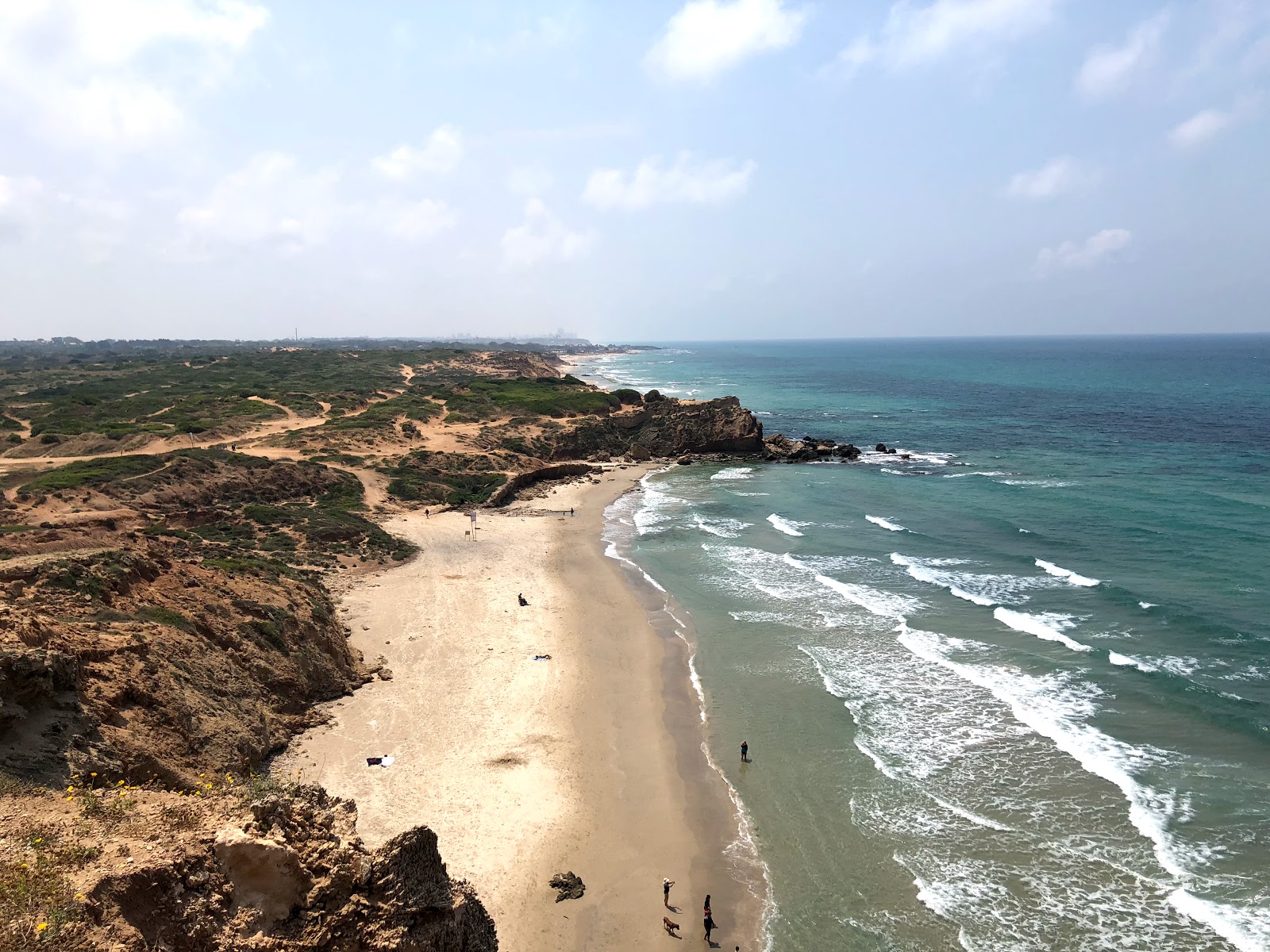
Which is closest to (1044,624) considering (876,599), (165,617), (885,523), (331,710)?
(876,599)

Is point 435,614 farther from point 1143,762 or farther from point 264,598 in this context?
point 1143,762

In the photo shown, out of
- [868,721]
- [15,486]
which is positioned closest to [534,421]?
[15,486]

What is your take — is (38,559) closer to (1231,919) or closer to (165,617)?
(165,617)

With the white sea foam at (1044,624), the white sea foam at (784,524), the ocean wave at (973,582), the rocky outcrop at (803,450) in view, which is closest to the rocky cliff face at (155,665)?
the white sea foam at (1044,624)

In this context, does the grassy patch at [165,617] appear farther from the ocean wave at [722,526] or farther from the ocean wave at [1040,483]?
the ocean wave at [1040,483]

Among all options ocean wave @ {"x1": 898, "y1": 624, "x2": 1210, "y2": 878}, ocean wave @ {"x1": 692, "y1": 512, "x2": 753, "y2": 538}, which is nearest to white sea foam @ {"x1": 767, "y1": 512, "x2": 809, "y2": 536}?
ocean wave @ {"x1": 692, "y1": 512, "x2": 753, "y2": 538}

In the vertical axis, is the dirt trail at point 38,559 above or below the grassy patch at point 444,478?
above
